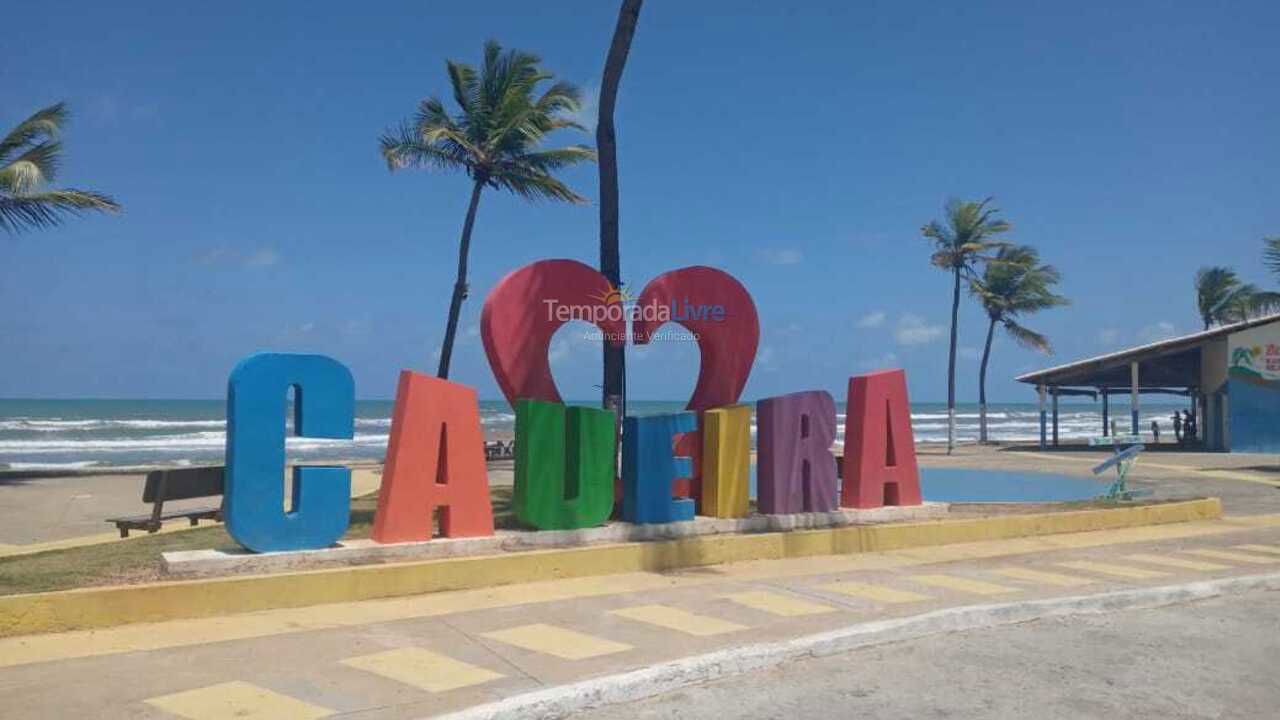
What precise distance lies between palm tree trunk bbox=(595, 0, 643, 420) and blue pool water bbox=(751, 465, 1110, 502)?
8.61 metres

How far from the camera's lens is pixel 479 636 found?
7082 mm

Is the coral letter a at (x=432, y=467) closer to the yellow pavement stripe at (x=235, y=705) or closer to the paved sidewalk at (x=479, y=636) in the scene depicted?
the paved sidewalk at (x=479, y=636)

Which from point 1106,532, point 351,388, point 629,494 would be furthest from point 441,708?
point 1106,532

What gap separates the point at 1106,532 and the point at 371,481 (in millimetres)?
14169

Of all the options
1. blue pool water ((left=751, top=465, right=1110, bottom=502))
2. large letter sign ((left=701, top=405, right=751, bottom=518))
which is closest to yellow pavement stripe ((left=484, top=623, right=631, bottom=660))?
large letter sign ((left=701, top=405, right=751, bottom=518))

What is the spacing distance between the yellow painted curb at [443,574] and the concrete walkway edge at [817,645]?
9.66ft

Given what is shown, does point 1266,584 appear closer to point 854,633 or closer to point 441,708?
point 854,633

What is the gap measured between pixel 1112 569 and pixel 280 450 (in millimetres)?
8253

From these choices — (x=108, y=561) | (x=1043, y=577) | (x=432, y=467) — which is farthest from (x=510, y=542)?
(x=1043, y=577)

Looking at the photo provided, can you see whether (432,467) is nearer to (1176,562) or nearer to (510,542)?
(510,542)

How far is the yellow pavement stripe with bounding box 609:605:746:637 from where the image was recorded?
741cm

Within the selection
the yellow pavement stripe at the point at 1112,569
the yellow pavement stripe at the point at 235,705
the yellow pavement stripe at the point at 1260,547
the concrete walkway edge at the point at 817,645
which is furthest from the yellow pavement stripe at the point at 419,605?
the yellow pavement stripe at the point at 1260,547

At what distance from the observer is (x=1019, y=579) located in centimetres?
999

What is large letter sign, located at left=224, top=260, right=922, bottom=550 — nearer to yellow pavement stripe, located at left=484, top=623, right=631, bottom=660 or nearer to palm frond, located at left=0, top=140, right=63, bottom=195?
yellow pavement stripe, located at left=484, top=623, right=631, bottom=660
